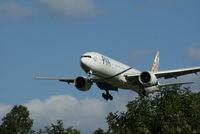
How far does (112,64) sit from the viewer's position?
64.2 metres

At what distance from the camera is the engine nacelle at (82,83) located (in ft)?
221

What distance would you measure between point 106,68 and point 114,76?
1577mm

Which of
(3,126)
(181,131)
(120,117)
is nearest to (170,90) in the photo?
(120,117)

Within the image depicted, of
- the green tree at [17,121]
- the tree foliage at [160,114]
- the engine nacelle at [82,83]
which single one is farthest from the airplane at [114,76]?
the green tree at [17,121]

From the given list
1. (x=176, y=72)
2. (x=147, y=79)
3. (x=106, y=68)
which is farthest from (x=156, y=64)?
(x=106, y=68)

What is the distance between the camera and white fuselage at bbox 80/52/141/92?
205 ft

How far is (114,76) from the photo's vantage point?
64.0 metres

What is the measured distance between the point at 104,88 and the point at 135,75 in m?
5.21

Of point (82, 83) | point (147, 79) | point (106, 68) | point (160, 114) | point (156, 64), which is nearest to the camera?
point (160, 114)

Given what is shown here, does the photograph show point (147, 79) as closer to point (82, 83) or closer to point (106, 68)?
point (106, 68)

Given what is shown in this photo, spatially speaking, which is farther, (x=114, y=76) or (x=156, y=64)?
(x=156, y=64)

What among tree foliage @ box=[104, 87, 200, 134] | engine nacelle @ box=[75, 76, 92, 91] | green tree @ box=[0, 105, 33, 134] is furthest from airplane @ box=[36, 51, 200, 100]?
green tree @ box=[0, 105, 33, 134]

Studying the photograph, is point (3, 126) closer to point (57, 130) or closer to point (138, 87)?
point (138, 87)

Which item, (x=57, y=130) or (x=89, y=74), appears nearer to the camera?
(x=57, y=130)
